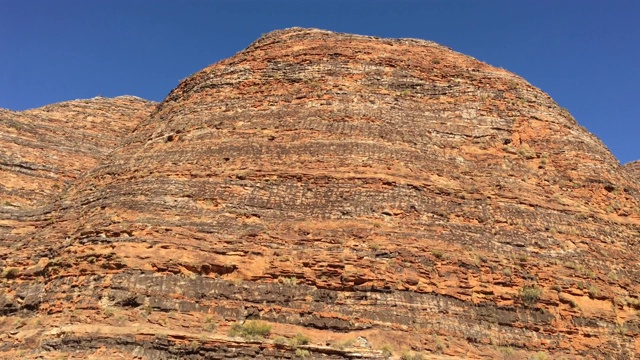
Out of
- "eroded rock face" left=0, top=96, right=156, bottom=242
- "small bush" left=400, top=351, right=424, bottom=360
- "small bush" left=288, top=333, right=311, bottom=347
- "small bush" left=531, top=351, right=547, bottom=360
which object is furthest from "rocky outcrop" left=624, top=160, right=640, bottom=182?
"eroded rock face" left=0, top=96, right=156, bottom=242

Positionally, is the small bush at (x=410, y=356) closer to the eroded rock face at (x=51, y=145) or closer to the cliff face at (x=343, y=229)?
the cliff face at (x=343, y=229)

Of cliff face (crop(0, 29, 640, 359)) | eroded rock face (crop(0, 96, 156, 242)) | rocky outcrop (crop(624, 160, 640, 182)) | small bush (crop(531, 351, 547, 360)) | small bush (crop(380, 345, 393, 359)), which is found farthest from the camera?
rocky outcrop (crop(624, 160, 640, 182))

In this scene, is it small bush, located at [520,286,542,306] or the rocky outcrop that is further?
the rocky outcrop

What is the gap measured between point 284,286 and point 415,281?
3.34m

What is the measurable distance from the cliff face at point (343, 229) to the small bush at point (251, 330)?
15cm

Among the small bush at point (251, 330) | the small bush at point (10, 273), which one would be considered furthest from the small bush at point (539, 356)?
the small bush at point (10, 273)

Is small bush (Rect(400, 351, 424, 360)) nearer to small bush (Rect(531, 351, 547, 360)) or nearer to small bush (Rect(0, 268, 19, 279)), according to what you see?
small bush (Rect(531, 351, 547, 360))

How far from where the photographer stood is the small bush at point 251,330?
11664mm

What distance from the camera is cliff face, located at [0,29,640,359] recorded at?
39.8 feet

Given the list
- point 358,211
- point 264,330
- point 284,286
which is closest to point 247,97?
point 358,211

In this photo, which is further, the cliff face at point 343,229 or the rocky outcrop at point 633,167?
the rocky outcrop at point 633,167

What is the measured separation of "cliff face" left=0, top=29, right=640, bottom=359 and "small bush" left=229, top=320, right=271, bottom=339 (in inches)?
5.9

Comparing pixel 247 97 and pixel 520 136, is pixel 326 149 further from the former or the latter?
pixel 520 136

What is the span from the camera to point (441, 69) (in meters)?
21.0
